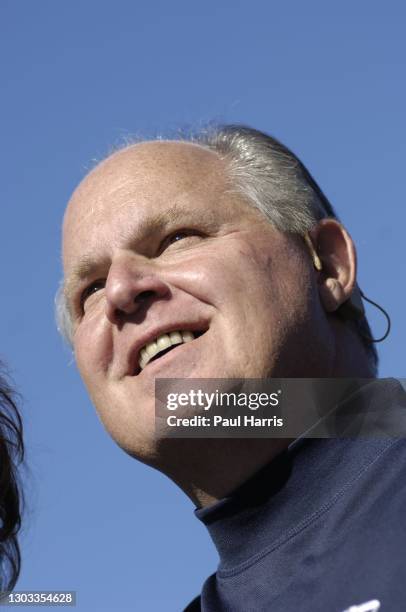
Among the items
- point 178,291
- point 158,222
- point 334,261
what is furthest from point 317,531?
point 158,222

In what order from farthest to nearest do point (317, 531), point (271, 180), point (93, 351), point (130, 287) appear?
1. point (271, 180)
2. point (93, 351)
3. point (130, 287)
4. point (317, 531)

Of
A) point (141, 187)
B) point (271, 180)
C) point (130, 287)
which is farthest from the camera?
point (271, 180)

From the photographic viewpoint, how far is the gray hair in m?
4.11

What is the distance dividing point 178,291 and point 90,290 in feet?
1.86

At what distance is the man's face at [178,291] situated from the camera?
3.75 m

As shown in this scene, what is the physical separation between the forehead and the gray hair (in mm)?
94

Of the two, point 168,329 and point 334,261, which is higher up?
point 334,261

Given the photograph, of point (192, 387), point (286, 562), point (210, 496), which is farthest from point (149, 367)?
point (286, 562)

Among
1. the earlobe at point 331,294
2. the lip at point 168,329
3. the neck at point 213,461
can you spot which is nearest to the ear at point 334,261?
the earlobe at point 331,294

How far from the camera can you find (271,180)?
4.22 metres

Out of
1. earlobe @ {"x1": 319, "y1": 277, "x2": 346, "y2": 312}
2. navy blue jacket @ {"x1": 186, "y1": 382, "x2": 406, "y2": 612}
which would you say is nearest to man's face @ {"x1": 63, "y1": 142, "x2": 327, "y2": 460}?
earlobe @ {"x1": 319, "y1": 277, "x2": 346, "y2": 312}

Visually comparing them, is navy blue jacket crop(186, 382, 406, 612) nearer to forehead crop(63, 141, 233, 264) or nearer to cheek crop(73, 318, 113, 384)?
cheek crop(73, 318, 113, 384)

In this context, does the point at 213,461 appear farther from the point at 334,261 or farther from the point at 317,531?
the point at 334,261

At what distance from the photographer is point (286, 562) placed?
3.62 metres
